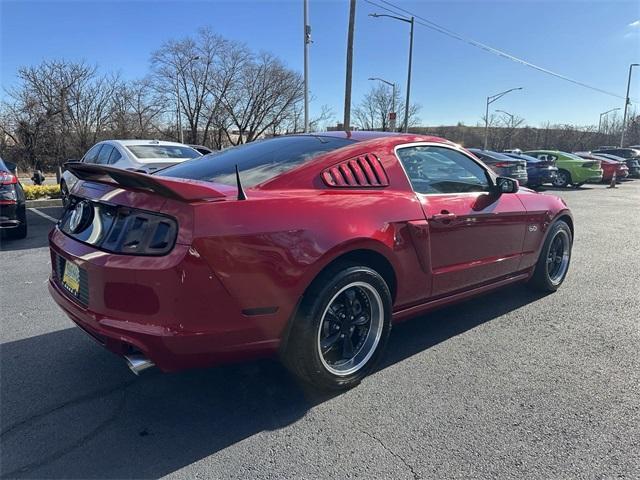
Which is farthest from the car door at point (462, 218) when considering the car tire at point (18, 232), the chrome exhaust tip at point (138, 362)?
the car tire at point (18, 232)

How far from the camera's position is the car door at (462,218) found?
3.24 meters

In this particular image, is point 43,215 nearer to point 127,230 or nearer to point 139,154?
point 139,154

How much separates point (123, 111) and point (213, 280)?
38.5 meters

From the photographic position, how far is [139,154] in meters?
7.87

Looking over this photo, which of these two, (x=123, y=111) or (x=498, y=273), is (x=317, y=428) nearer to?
(x=498, y=273)

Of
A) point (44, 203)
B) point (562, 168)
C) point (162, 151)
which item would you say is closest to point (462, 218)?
point (162, 151)

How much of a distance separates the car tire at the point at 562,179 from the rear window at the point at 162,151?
629 inches

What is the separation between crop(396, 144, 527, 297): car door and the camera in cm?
324

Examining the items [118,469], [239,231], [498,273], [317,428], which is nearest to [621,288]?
[498,273]

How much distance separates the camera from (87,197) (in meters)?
2.62

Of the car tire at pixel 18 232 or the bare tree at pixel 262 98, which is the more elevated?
the bare tree at pixel 262 98

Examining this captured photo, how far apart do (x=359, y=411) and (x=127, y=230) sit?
1.60 meters

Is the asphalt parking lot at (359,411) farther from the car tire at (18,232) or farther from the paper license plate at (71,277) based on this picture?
the car tire at (18,232)

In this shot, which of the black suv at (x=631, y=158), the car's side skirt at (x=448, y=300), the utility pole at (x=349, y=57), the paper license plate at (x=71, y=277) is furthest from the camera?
the black suv at (x=631, y=158)
